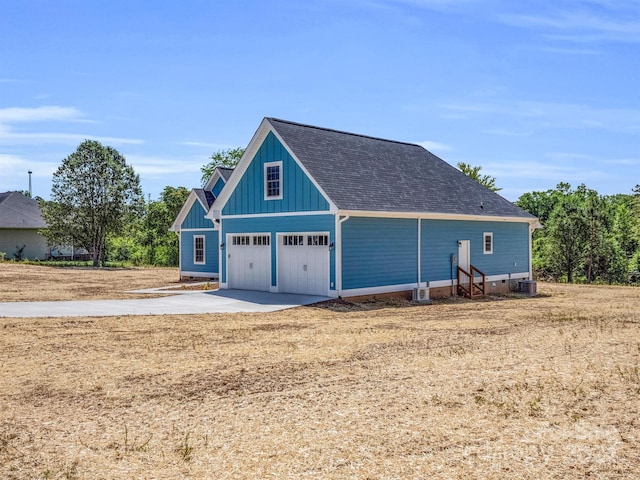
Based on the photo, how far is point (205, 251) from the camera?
103ft

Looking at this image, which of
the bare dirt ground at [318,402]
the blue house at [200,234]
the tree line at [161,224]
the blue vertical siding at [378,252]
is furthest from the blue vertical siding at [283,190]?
the tree line at [161,224]

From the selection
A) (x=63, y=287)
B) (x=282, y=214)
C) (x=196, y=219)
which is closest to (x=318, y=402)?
(x=282, y=214)

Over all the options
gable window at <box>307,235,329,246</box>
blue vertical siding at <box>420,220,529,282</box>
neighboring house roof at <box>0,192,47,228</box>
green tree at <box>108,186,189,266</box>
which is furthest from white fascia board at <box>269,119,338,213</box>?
neighboring house roof at <box>0,192,47,228</box>

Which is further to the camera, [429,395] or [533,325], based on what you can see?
[533,325]

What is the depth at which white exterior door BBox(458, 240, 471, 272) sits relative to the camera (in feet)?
80.9

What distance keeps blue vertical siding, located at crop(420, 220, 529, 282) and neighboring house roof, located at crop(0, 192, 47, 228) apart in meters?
40.4

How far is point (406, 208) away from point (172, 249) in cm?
2975

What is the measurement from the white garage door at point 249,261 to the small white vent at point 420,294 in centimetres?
529

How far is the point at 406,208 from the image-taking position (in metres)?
22.0

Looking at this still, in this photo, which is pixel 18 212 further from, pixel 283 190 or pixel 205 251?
pixel 283 190

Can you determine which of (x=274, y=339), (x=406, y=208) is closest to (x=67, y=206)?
(x=406, y=208)

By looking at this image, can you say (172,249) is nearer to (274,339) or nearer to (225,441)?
(274,339)

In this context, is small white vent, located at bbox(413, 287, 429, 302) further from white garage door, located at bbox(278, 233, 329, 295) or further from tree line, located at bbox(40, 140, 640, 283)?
tree line, located at bbox(40, 140, 640, 283)

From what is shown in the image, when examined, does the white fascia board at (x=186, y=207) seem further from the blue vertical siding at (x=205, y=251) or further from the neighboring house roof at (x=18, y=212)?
the neighboring house roof at (x=18, y=212)
